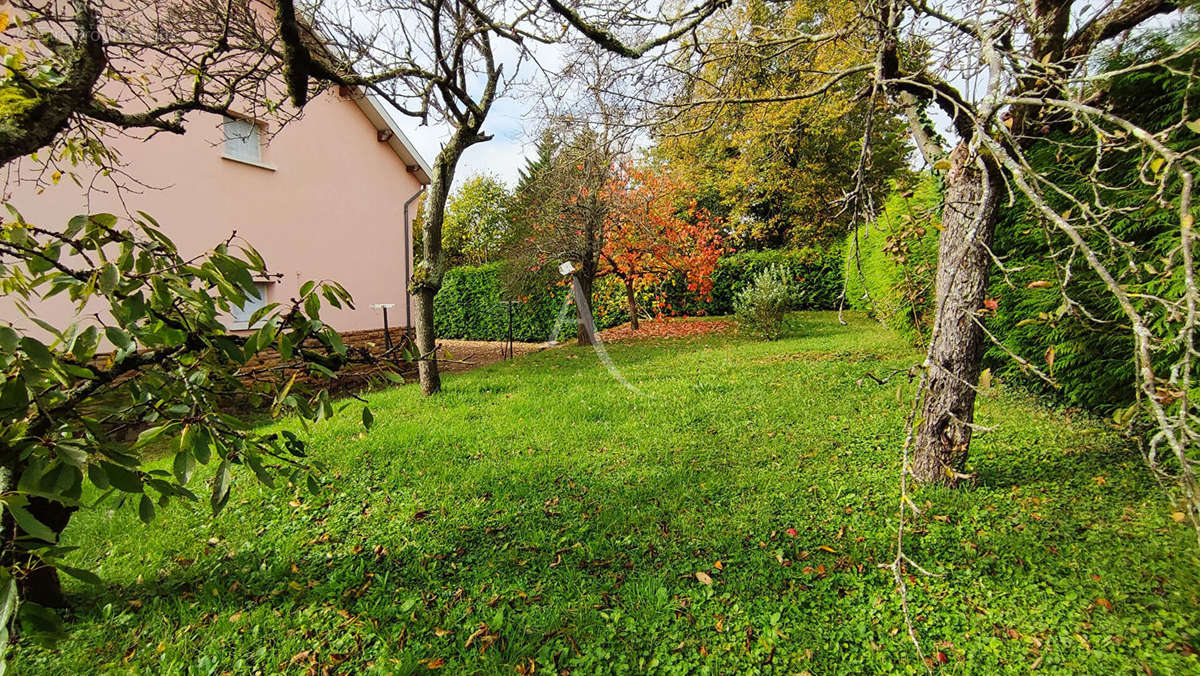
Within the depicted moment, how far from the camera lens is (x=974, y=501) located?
2.90 meters

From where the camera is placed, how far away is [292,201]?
7844 millimetres

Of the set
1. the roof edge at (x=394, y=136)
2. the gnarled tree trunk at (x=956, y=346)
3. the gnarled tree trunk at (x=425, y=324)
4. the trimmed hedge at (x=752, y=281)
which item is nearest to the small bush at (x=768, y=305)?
the trimmed hedge at (x=752, y=281)

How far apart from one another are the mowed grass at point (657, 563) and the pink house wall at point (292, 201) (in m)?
4.11

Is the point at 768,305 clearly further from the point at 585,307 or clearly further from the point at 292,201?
the point at 292,201

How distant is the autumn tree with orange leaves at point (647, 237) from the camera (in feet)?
32.1

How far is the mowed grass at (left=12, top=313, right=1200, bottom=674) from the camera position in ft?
6.59

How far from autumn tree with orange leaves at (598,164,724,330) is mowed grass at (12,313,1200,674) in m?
6.43

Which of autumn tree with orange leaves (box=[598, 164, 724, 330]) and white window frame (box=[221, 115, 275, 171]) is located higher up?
white window frame (box=[221, 115, 275, 171])

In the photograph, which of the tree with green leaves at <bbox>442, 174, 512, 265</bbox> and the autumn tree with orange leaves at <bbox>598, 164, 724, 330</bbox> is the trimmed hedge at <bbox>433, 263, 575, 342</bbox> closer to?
the autumn tree with orange leaves at <bbox>598, 164, 724, 330</bbox>

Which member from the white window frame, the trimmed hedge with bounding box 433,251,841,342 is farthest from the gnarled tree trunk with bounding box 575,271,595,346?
the white window frame

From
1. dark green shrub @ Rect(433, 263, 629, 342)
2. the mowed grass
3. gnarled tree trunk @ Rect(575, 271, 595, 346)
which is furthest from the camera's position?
dark green shrub @ Rect(433, 263, 629, 342)

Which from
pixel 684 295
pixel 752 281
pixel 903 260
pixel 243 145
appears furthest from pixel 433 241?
pixel 752 281

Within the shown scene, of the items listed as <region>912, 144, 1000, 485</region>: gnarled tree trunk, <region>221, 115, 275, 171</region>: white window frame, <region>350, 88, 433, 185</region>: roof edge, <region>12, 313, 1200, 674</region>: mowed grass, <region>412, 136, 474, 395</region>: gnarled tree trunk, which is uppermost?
<region>350, 88, 433, 185</region>: roof edge

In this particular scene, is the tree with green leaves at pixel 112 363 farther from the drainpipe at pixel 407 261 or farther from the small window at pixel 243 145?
the drainpipe at pixel 407 261
